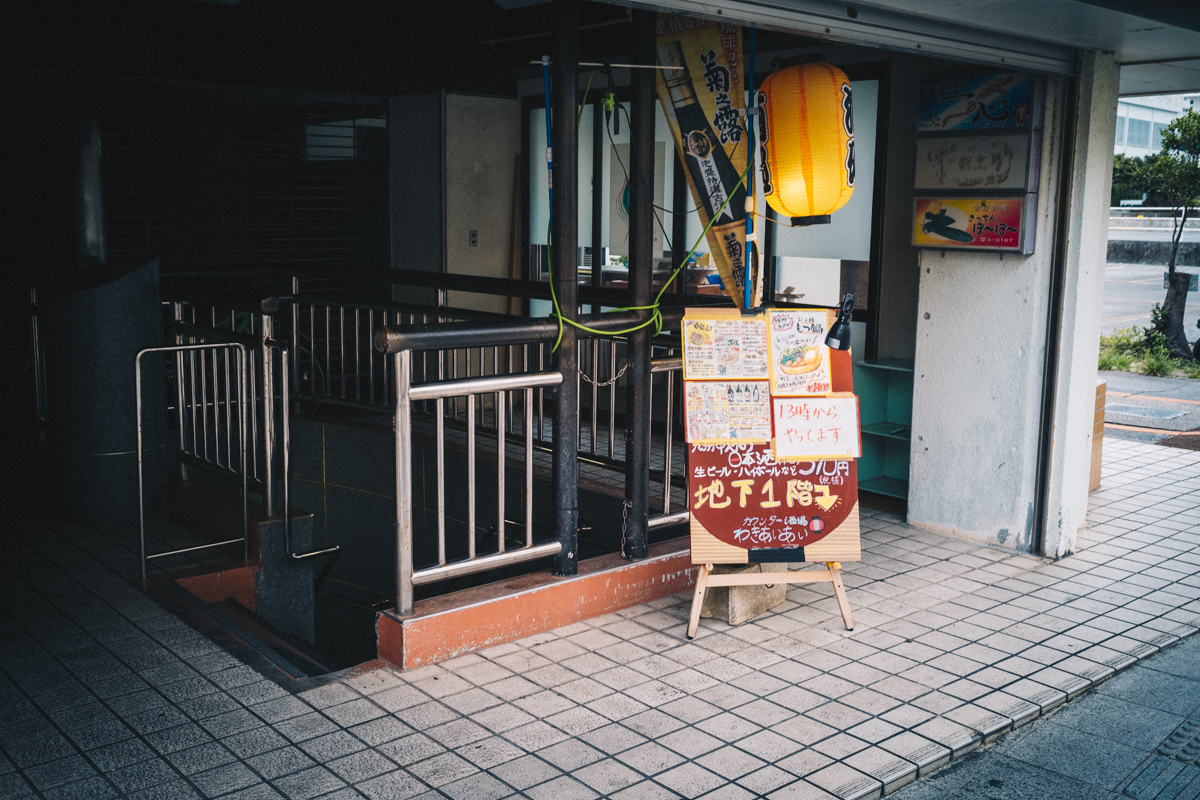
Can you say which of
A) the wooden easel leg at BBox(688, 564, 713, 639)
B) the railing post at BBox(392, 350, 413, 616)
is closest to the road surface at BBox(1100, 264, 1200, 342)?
the wooden easel leg at BBox(688, 564, 713, 639)

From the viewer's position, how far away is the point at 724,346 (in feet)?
16.1

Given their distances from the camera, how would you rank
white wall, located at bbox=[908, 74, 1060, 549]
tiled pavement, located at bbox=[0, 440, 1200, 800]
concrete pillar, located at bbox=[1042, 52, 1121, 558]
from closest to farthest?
tiled pavement, located at bbox=[0, 440, 1200, 800] → concrete pillar, located at bbox=[1042, 52, 1121, 558] → white wall, located at bbox=[908, 74, 1060, 549]

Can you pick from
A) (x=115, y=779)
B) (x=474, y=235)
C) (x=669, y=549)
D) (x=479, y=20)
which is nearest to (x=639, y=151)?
(x=669, y=549)

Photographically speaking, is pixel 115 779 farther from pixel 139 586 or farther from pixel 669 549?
pixel 669 549

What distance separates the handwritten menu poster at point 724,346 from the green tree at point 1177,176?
11.7 m

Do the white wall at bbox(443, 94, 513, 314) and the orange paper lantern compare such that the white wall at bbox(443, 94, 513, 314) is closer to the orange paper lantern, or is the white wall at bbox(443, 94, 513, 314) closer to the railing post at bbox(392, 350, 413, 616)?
the orange paper lantern

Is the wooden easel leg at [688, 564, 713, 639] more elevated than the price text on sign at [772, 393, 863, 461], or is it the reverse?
the price text on sign at [772, 393, 863, 461]

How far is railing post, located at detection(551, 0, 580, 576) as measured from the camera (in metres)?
4.73

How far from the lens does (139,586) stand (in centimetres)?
525

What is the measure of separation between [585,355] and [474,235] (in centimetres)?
238

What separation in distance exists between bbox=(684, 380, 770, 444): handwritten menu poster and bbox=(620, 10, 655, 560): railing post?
45cm

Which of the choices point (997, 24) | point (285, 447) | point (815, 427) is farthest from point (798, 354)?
point (285, 447)

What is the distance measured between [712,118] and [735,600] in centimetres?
244

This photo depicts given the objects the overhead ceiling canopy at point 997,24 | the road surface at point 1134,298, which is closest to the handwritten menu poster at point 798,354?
the overhead ceiling canopy at point 997,24
